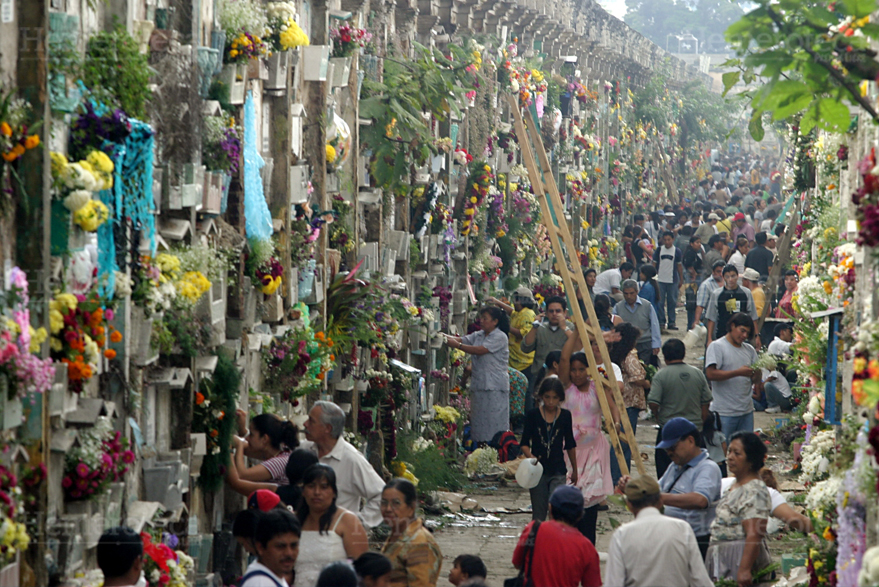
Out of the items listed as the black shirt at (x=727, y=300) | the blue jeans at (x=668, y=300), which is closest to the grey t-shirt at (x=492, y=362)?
the black shirt at (x=727, y=300)

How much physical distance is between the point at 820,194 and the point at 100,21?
6512 millimetres

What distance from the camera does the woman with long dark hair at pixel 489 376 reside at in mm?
11156

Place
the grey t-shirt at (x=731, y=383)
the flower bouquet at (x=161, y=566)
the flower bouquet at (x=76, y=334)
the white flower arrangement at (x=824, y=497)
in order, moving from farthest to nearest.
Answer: the grey t-shirt at (x=731, y=383), the white flower arrangement at (x=824, y=497), the flower bouquet at (x=161, y=566), the flower bouquet at (x=76, y=334)

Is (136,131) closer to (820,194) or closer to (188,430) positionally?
(188,430)

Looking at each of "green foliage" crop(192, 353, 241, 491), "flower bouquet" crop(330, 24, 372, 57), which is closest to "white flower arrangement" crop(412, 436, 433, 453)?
"flower bouquet" crop(330, 24, 372, 57)

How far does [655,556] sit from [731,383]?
4865 mm

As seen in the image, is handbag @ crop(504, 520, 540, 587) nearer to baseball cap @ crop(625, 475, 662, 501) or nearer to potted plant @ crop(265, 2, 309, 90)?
baseball cap @ crop(625, 475, 662, 501)

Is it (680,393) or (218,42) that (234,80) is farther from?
(680,393)

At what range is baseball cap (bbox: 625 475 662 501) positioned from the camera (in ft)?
18.6

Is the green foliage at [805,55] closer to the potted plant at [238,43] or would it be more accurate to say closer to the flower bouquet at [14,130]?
the flower bouquet at [14,130]

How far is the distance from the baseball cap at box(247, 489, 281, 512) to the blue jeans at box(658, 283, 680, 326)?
13.0m

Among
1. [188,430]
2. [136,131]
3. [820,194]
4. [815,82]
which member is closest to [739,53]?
[815,82]

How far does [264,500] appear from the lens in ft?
19.5

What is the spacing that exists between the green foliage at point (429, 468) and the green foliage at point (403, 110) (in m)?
2.17
